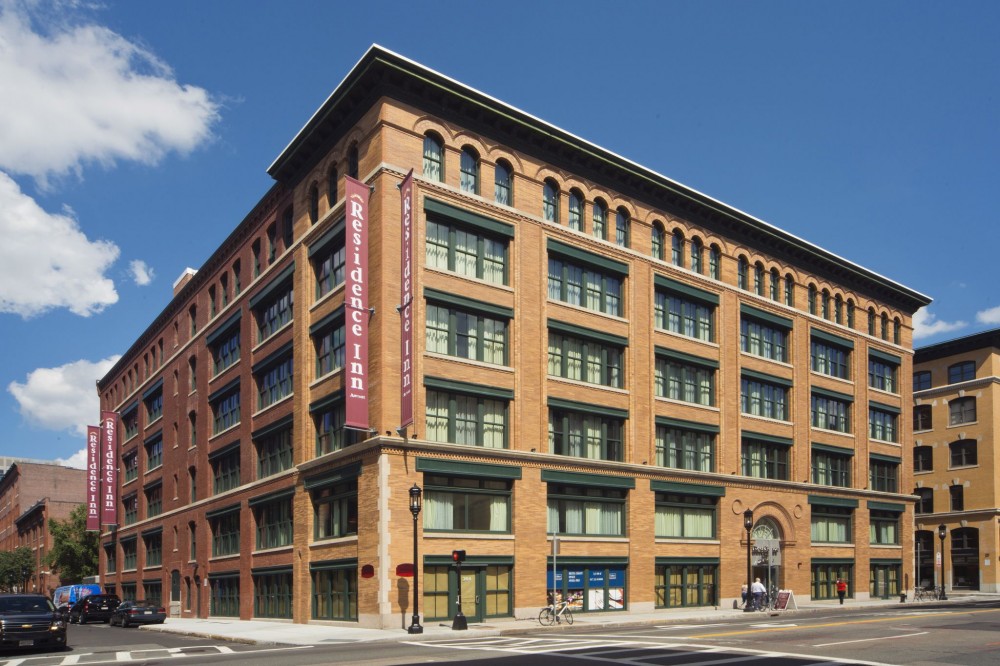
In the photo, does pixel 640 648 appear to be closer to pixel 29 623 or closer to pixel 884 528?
pixel 29 623

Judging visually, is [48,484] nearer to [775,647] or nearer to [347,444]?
[347,444]

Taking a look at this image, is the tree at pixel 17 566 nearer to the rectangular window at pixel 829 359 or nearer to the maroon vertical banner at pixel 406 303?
the rectangular window at pixel 829 359

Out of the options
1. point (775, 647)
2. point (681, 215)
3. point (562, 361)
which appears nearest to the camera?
point (775, 647)

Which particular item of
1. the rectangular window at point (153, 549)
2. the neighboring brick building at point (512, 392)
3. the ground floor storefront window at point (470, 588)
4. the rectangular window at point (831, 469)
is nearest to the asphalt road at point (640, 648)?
the ground floor storefront window at point (470, 588)

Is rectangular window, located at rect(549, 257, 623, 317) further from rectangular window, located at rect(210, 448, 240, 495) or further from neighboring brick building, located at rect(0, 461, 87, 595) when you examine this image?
neighboring brick building, located at rect(0, 461, 87, 595)

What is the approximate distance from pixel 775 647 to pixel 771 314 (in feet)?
109

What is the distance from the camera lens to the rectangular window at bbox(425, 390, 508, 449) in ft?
124

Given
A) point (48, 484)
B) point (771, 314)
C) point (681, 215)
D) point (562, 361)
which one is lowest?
point (48, 484)

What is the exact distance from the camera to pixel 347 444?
3916 cm

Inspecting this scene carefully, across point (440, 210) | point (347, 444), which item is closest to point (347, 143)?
point (440, 210)

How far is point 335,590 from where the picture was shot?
3922cm

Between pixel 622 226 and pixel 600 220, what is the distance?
1745 millimetres

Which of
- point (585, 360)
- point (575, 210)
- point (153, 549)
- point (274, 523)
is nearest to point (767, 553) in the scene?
point (585, 360)

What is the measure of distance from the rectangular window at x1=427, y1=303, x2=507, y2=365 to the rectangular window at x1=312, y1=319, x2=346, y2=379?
4.18 m
